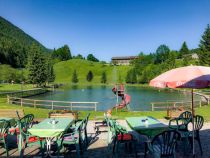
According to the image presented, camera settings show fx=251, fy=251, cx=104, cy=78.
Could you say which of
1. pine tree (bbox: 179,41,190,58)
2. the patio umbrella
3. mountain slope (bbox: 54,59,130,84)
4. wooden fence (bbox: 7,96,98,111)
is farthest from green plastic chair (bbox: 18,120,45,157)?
pine tree (bbox: 179,41,190,58)

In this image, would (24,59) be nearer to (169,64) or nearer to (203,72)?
(169,64)

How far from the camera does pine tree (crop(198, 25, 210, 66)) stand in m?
54.2

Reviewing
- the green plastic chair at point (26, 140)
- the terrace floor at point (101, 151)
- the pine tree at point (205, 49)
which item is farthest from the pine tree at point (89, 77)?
the green plastic chair at point (26, 140)

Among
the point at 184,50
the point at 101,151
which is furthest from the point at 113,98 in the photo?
the point at 184,50

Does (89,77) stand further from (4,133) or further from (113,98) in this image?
(4,133)

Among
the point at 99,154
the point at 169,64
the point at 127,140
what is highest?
the point at 169,64

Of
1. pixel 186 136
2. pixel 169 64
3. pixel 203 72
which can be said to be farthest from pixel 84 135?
pixel 169 64

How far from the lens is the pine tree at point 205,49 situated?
54.2m

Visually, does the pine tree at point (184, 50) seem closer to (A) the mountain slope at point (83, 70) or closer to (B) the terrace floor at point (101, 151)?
(A) the mountain slope at point (83, 70)

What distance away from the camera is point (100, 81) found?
113 m

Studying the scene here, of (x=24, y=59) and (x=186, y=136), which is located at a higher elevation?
(x=24, y=59)

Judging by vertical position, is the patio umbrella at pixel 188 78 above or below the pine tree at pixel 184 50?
below

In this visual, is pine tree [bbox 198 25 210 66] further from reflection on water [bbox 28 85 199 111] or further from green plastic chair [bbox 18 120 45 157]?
green plastic chair [bbox 18 120 45 157]

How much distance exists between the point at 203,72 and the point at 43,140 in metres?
4.49
